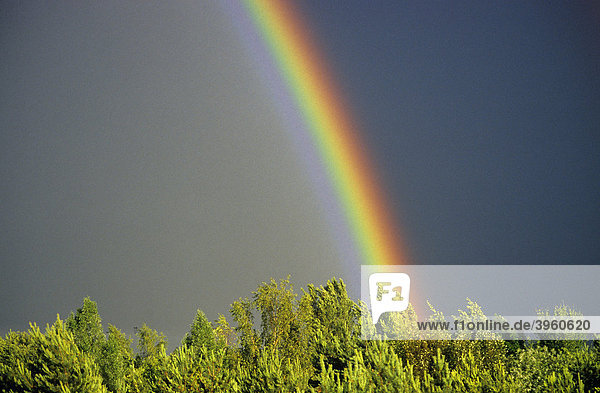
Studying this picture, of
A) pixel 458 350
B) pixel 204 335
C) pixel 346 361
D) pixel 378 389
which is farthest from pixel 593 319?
pixel 204 335

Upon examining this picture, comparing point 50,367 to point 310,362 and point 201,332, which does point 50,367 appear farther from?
point 201,332

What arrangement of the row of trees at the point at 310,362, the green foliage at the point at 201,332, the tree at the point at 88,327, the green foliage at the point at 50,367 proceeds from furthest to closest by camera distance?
the green foliage at the point at 201,332 → the tree at the point at 88,327 → the green foliage at the point at 50,367 → the row of trees at the point at 310,362

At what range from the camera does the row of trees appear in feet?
117

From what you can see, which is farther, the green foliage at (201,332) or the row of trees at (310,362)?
the green foliage at (201,332)

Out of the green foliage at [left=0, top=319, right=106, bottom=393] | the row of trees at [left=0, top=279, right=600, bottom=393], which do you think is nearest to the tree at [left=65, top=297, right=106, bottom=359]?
the row of trees at [left=0, top=279, right=600, bottom=393]

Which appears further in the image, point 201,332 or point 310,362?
point 201,332

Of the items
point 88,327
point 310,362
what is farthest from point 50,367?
point 88,327

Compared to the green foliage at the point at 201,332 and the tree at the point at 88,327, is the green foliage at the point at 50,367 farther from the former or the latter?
the green foliage at the point at 201,332

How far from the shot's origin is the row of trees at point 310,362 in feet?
117

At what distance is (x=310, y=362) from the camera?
190ft

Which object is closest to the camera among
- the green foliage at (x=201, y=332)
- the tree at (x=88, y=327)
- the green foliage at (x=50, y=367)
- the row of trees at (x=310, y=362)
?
the row of trees at (x=310, y=362)

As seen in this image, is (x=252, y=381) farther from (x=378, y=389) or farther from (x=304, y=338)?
(x=304, y=338)

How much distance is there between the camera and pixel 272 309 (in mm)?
69750

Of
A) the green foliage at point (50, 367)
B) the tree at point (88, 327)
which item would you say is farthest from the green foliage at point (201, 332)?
the green foliage at point (50, 367)
